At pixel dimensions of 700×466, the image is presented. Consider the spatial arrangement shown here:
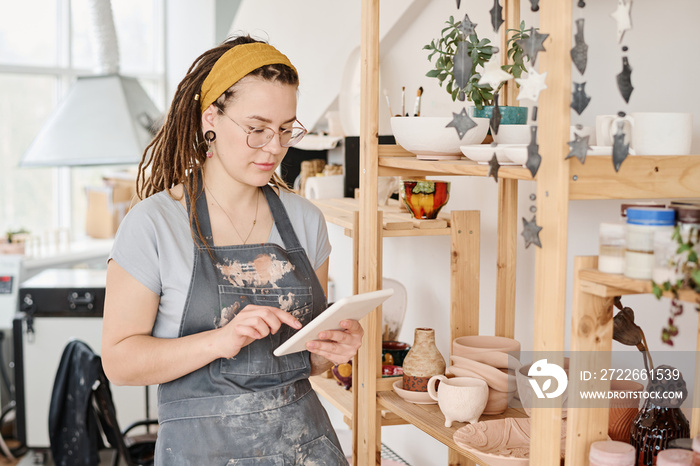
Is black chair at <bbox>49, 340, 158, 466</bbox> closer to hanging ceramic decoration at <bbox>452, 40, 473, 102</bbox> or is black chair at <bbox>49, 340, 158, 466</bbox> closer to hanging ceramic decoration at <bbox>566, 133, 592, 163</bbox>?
hanging ceramic decoration at <bbox>452, 40, 473, 102</bbox>

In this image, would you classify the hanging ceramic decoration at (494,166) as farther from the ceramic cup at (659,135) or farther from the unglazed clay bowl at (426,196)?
the unglazed clay bowl at (426,196)

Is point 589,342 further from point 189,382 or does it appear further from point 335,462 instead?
point 189,382

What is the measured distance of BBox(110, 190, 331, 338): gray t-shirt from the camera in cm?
146

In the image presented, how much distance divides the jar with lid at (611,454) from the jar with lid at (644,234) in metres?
0.29

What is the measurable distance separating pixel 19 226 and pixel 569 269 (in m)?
4.57

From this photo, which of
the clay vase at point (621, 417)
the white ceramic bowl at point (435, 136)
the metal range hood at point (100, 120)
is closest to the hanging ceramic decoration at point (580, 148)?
the white ceramic bowl at point (435, 136)

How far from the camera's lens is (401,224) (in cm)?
185

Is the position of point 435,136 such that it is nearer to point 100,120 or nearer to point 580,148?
point 580,148

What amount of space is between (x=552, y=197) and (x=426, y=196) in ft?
2.38

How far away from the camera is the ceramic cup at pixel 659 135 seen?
1.23m

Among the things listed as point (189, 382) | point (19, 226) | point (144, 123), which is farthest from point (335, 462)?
point (19, 226)

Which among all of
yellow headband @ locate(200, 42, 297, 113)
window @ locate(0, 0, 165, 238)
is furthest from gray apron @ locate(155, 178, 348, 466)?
window @ locate(0, 0, 165, 238)

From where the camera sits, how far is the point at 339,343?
5.04 feet

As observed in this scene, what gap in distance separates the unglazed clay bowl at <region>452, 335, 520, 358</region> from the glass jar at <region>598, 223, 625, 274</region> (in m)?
0.63
